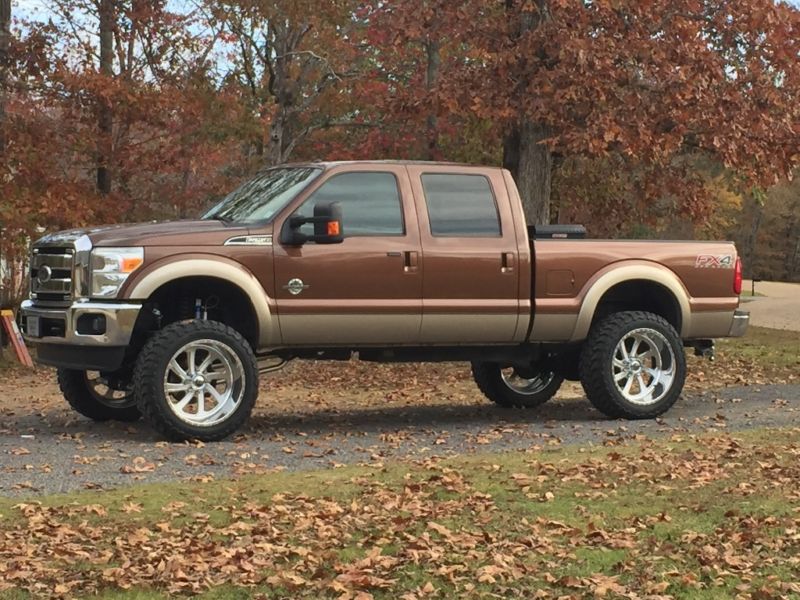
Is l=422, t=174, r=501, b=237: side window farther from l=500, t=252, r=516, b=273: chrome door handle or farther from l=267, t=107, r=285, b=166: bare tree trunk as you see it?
l=267, t=107, r=285, b=166: bare tree trunk

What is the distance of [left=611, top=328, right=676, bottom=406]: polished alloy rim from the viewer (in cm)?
1040

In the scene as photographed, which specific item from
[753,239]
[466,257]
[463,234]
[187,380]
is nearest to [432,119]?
[463,234]

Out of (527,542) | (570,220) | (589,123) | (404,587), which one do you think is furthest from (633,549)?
(570,220)

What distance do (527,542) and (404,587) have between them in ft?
3.04

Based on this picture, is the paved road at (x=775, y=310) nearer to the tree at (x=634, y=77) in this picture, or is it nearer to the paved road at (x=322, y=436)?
the tree at (x=634, y=77)

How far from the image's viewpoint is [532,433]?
9.77 m

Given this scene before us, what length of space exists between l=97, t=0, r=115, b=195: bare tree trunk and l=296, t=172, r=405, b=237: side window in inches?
344

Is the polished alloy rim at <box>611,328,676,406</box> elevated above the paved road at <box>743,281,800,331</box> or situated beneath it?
elevated above

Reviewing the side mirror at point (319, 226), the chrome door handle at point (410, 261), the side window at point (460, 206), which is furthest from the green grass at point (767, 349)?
the side mirror at point (319, 226)

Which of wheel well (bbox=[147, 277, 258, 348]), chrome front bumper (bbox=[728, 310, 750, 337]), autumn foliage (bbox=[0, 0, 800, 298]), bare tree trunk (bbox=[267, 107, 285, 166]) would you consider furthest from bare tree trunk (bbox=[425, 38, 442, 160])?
wheel well (bbox=[147, 277, 258, 348])

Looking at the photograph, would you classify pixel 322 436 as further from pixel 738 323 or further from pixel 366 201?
pixel 738 323

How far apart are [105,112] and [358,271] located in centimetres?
1004

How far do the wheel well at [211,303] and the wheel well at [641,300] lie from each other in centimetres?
319

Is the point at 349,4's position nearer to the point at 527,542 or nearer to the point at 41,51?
the point at 41,51
